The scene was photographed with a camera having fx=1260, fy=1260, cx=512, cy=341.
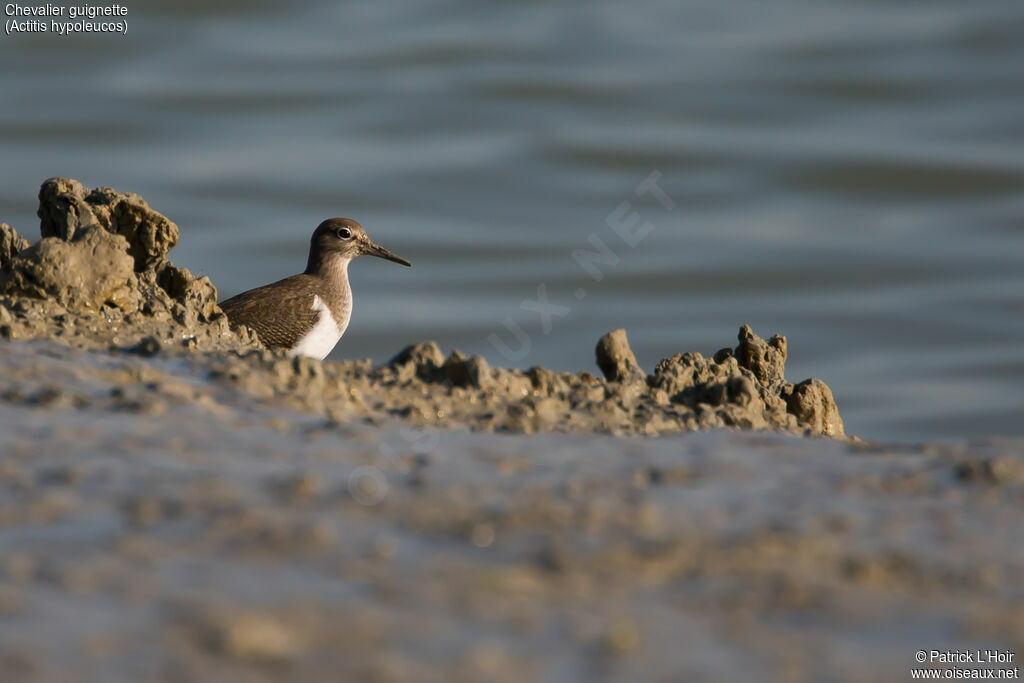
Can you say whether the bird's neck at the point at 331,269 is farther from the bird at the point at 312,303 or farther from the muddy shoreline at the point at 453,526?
the muddy shoreline at the point at 453,526

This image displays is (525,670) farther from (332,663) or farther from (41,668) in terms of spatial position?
(41,668)

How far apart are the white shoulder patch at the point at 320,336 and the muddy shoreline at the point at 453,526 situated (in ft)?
10.2

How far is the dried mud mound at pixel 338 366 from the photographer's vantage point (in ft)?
12.9

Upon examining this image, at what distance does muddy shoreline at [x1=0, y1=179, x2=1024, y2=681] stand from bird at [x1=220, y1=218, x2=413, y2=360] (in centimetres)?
288

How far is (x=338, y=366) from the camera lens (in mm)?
4223

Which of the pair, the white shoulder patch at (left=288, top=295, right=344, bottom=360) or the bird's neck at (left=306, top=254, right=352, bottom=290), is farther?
the bird's neck at (left=306, top=254, right=352, bottom=290)

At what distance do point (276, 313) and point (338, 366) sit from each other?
133 inches

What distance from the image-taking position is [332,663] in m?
2.35

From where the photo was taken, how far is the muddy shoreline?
244 cm

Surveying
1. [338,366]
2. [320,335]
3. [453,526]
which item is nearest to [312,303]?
[320,335]

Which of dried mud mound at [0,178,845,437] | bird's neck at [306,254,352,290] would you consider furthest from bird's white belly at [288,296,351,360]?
dried mud mound at [0,178,845,437]

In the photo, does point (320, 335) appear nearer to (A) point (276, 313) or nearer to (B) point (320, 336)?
(B) point (320, 336)

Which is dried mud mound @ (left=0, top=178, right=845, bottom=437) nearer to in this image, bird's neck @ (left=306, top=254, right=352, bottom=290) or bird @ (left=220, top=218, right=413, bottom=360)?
bird @ (left=220, top=218, right=413, bottom=360)

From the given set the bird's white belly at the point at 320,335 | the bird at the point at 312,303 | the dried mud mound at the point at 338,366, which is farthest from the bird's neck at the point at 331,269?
the dried mud mound at the point at 338,366
